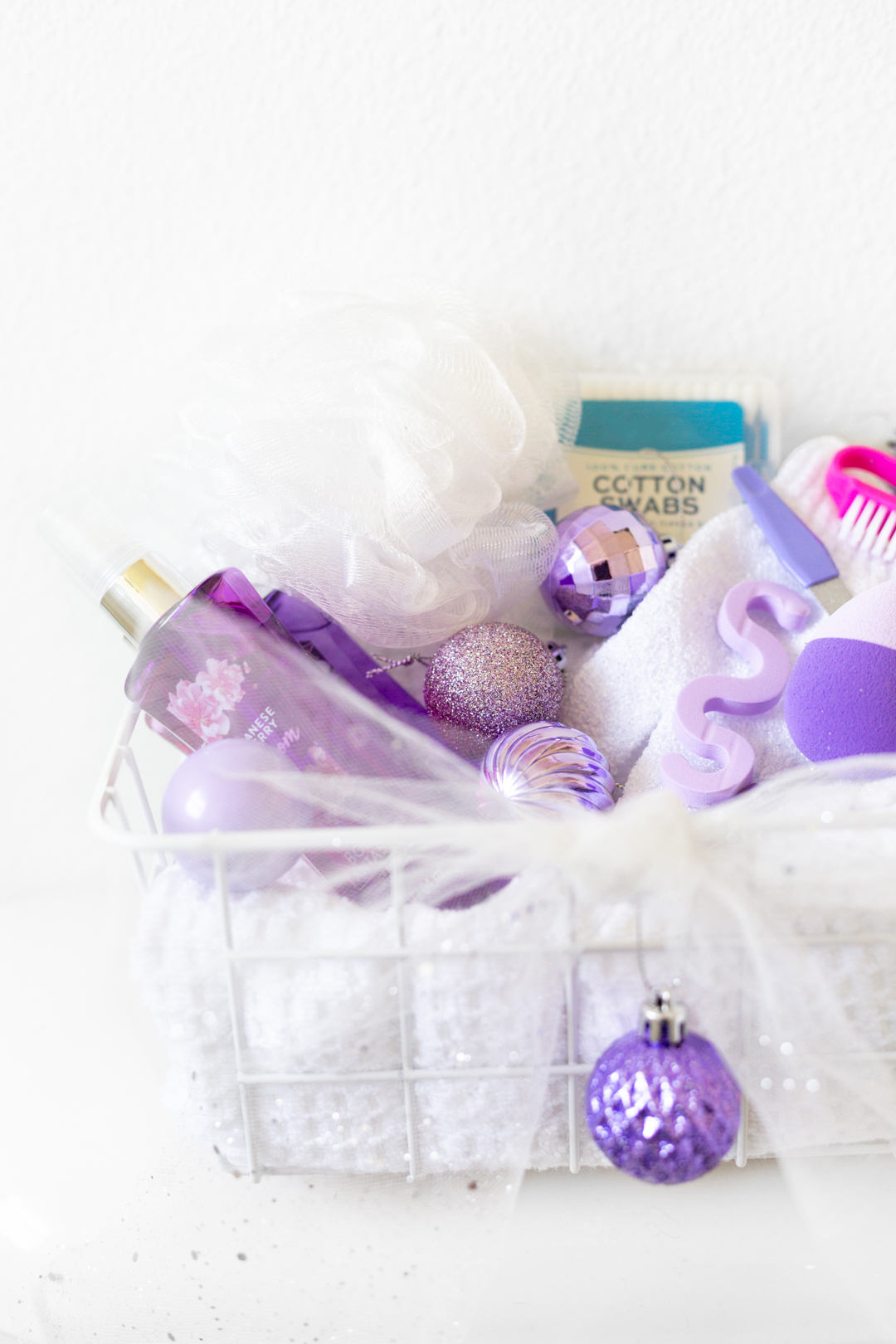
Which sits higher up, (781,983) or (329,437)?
(329,437)

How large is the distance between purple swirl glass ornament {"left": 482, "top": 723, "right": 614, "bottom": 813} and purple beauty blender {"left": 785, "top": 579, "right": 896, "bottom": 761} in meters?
0.08

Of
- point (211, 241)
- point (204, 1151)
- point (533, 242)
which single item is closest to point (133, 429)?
point (211, 241)

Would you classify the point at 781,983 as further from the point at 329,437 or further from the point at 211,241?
the point at 211,241

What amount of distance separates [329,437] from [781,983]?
28cm

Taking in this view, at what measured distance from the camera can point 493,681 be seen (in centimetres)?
43

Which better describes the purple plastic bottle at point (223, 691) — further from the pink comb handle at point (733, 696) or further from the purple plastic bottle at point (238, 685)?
the pink comb handle at point (733, 696)

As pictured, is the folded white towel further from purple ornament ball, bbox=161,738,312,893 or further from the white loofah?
purple ornament ball, bbox=161,738,312,893

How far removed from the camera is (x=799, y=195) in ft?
1.72

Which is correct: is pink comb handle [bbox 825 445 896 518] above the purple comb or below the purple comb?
above

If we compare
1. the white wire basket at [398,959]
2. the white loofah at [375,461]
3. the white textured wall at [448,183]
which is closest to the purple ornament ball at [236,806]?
the white wire basket at [398,959]

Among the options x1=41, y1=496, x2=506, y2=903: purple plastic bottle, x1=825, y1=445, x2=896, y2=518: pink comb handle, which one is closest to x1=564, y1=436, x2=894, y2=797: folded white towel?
x1=825, y1=445, x2=896, y2=518: pink comb handle

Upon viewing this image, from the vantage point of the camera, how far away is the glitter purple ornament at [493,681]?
43 centimetres

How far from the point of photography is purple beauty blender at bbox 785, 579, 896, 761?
1.27ft

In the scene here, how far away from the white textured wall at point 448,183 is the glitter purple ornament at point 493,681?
0.19m
